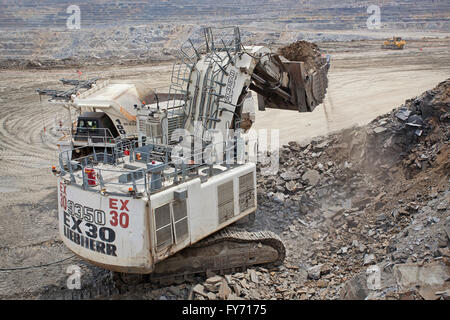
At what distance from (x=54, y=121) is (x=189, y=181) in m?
15.0

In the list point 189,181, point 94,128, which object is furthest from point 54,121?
point 189,181

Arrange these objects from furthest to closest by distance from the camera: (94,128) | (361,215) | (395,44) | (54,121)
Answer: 1. (395,44)
2. (54,121)
3. (94,128)
4. (361,215)

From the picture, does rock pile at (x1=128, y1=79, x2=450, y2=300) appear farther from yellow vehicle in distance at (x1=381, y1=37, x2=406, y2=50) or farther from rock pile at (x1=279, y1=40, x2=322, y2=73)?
yellow vehicle in distance at (x1=381, y1=37, x2=406, y2=50)

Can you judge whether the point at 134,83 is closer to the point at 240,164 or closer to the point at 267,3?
the point at 240,164

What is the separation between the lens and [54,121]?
21234 millimetres

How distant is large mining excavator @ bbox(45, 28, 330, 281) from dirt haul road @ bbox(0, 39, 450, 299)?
1962 millimetres

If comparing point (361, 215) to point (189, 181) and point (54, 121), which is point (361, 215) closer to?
point (189, 181)

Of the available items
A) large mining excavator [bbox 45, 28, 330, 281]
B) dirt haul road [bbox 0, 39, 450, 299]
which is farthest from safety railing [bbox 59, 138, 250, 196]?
dirt haul road [bbox 0, 39, 450, 299]

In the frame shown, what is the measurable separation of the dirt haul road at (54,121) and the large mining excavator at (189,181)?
6.44 ft

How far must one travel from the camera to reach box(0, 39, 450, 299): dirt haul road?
32.8ft

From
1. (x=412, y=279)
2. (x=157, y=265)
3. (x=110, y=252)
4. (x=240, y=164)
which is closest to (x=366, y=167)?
(x=240, y=164)

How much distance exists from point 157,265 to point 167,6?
2602 inches

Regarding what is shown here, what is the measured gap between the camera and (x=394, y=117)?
1223 centimetres

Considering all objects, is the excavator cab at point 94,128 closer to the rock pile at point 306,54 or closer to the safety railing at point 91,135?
the safety railing at point 91,135
